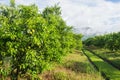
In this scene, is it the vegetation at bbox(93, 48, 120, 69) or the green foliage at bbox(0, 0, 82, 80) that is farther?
the vegetation at bbox(93, 48, 120, 69)

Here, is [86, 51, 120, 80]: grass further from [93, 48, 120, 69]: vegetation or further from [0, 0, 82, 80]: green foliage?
[0, 0, 82, 80]: green foliage

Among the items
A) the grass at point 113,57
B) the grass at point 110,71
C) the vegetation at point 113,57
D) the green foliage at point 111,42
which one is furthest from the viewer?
the green foliage at point 111,42

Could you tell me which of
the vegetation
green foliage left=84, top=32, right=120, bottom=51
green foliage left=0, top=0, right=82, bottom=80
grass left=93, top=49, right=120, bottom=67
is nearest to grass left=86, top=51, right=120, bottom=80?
the vegetation

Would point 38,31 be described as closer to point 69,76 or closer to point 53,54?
point 53,54

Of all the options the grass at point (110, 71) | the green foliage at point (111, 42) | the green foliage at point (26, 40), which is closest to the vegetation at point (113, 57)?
the green foliage at point (111, 42)

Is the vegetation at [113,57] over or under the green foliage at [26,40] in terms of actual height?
under

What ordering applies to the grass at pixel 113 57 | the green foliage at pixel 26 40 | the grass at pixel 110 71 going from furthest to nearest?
the grass at pixel 113 57 → the grass at pixel 110 71 → the green foliage at pixel 26 40

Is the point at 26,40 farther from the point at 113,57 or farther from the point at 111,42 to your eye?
the point at 111,42

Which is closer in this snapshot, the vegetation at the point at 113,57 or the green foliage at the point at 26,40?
the green foliage at the point at 26,40

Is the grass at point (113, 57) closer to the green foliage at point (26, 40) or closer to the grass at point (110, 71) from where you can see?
the grass at point (110, 71)

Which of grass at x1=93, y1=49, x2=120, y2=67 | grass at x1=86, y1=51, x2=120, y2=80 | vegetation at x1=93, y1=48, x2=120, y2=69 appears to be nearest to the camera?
grass at x1=86, y1=51, x2=120, y2=80

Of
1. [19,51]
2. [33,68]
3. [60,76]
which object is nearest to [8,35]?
[19,51]

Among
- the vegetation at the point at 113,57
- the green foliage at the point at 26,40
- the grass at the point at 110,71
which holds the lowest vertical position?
the grass at the point at 110,71

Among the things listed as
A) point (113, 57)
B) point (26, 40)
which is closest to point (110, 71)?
point (26, 40)
